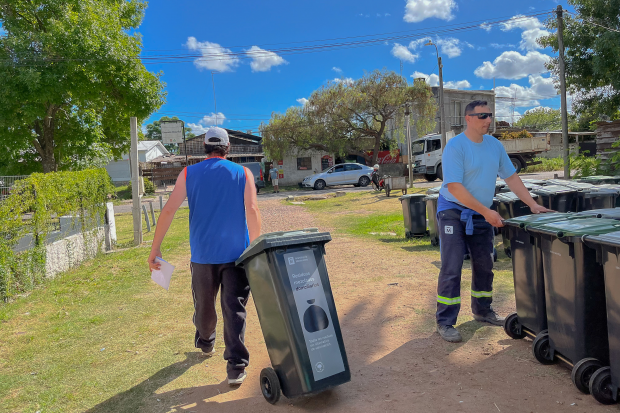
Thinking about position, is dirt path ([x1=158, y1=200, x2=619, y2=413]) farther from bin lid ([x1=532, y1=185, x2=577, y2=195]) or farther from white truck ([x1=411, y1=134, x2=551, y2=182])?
white truck ([x1=411, y1=134, x2=551, y2=182])

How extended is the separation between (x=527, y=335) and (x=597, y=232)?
55.0 inches

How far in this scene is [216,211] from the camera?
10.8ft

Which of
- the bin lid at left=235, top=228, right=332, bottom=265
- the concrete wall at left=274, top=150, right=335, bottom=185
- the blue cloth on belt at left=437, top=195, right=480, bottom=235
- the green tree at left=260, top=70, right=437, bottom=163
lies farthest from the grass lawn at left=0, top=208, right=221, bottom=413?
the concrete wall at left=274, top=150, right=335, bottom=185

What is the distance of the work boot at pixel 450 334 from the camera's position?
3863mm

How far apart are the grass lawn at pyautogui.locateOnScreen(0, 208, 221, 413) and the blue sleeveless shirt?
104 centimetres

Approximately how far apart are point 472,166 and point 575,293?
52.4 inches

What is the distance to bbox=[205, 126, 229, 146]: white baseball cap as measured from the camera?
3426 millimetres

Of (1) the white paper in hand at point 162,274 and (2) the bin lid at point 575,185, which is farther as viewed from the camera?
(2) the bin lid at point 575,185

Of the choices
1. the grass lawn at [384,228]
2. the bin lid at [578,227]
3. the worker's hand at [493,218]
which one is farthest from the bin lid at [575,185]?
the bin lid at [578,227]

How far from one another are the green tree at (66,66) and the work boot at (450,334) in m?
11.6

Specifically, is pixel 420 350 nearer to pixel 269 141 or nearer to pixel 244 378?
pixel 244 378

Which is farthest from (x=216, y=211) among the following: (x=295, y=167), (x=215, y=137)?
(x=295, y=167)

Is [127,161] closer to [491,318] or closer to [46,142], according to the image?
[46,142]

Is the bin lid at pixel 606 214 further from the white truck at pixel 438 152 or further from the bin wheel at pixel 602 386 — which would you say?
the white truck at pixel 438 152
